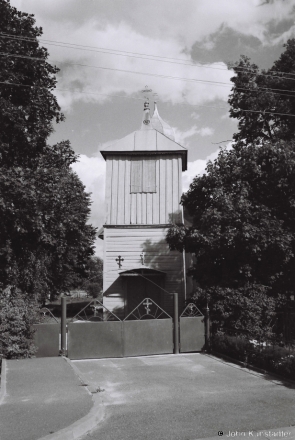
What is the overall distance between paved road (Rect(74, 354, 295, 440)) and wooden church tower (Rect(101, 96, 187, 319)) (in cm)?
899

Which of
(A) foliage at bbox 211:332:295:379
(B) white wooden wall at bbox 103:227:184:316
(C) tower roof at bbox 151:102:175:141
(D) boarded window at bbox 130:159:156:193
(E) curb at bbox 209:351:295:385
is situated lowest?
(E) curb at bbox 209:351:295:385

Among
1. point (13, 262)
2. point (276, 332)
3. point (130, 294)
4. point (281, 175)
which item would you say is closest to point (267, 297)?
point (276, 332)

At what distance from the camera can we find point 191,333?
15.4 meters

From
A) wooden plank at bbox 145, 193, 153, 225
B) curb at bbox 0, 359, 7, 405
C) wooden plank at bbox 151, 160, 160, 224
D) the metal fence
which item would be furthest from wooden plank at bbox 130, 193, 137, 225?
curb at bbox 0, 359, 7, 405

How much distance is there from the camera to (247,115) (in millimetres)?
21641

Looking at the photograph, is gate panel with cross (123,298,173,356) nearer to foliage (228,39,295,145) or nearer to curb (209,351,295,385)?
curb (209,351,295,385)

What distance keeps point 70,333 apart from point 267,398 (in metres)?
7.14

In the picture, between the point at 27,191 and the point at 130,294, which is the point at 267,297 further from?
the point at 27,191

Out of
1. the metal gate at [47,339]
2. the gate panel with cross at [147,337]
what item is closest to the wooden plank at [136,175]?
the gate panel with cross at [147,337]

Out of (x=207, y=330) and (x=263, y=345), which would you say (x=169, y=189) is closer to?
(x=207, y=330)

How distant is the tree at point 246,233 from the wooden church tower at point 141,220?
13.2 ft

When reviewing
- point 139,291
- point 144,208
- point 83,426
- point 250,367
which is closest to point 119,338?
point 250,367

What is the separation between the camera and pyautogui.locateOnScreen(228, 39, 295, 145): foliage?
2053 centimetres

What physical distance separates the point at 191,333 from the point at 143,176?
430 inches
